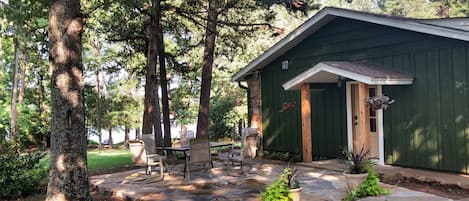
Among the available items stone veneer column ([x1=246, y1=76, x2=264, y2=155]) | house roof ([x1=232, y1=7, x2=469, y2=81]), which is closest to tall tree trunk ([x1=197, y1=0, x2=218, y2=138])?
house roof ([x1=232, y1=7, x2=469, y2=81])

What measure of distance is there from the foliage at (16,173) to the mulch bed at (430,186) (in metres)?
6.32

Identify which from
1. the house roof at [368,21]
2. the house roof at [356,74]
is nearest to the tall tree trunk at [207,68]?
the house roof at [368,21]

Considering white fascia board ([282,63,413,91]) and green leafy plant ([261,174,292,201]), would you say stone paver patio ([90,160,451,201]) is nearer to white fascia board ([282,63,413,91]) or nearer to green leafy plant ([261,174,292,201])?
green leafy plant ([261,174,292,201])

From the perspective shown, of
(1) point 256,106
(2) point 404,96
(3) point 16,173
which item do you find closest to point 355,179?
(2) point 404,96

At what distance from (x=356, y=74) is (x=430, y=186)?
234 centimetres

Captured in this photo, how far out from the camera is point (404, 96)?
26.4ft

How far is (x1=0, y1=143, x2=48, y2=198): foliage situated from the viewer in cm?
693

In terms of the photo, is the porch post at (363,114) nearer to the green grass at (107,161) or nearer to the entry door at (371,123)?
the entry door at (371,123)

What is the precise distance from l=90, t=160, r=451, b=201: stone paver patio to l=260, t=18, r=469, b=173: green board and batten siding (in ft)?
5.27

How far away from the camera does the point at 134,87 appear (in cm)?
2183

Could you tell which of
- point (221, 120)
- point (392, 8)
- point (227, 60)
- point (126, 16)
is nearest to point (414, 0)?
point (392, 8)

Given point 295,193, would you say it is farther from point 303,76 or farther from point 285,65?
point 285,65

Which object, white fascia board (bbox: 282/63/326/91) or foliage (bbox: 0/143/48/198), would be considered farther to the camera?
white fascia board (bbox: 282/63/326/91)

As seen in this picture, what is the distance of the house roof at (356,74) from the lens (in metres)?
7.45
